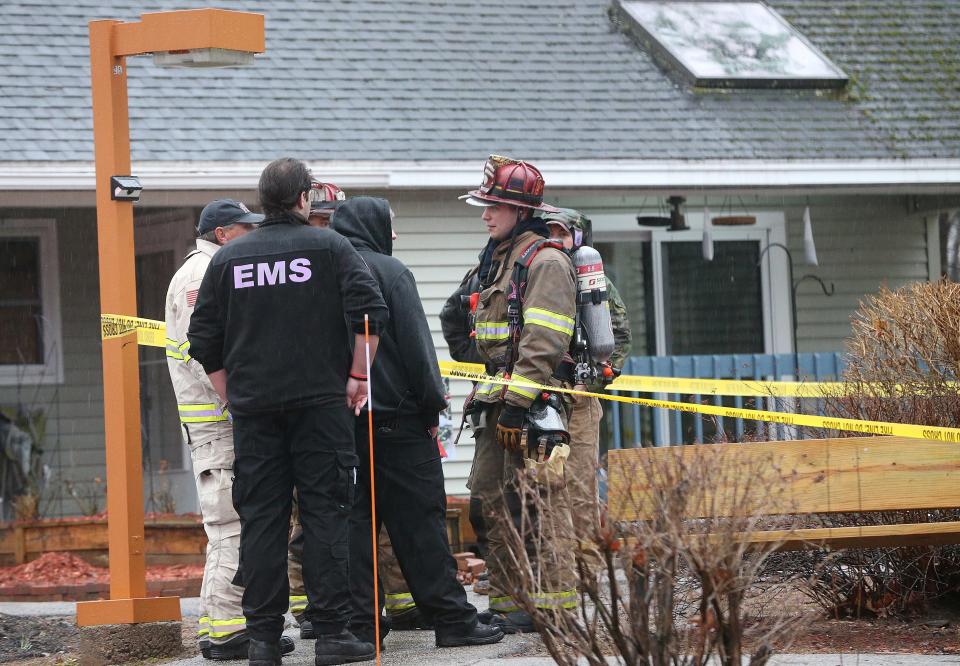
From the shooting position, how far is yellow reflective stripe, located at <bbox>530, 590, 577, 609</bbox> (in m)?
3.91

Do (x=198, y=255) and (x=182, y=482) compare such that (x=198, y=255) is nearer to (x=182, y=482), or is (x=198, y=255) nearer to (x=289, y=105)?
(x=289, y=105)

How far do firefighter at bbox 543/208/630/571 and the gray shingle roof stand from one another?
10.2 feet

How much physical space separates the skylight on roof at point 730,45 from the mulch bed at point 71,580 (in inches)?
251

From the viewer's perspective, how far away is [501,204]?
20.3ft

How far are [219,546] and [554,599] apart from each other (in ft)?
7.76

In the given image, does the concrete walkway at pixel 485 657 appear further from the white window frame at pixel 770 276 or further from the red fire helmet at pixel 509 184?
the white window frame at pixel 770 276

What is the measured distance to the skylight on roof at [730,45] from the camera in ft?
40.3

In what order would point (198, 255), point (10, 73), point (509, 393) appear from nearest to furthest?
point (509, 393), point (198, 255), point (10, 73)

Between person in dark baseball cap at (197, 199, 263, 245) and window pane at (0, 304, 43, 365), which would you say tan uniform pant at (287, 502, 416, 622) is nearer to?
person in dark baseball cap at (197, 199, 263, 245)

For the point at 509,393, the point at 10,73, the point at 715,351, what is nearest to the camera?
the point at 509,393

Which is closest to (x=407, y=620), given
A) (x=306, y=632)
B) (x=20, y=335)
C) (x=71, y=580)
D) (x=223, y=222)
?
(x=306, y=632)

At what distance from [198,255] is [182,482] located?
5.95m

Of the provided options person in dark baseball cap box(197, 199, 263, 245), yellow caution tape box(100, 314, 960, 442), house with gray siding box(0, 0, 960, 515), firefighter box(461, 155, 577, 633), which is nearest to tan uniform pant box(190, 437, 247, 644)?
yellow caution tape box(100, 314, 960, 442)

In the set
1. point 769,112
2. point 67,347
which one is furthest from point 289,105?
point 769,112
